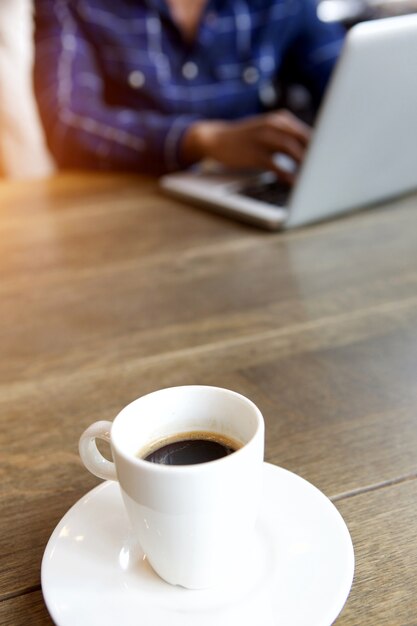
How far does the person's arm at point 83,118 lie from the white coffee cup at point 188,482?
3.11ft

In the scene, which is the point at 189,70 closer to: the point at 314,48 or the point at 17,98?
the point at 314,48

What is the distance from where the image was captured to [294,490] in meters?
0.46

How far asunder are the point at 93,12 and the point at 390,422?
1218 millimetres

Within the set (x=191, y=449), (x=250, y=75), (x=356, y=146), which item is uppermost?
(x=191, y=449)

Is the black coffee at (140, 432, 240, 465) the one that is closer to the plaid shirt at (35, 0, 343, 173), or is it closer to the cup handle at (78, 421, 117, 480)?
the cup handle at (78, 421, 117, 480)

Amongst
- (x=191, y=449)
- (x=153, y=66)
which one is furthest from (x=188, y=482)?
(x=153, y=66)

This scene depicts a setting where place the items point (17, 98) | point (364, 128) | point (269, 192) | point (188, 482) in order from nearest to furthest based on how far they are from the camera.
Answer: point (188, 482)
point (364, 128)
point (269, 192)
point (17, 98)

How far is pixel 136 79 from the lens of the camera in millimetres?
1552

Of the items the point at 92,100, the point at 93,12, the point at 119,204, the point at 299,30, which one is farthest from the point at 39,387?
the point at 299,30

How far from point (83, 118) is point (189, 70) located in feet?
1.00

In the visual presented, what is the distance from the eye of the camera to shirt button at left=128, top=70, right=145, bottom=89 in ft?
5.07

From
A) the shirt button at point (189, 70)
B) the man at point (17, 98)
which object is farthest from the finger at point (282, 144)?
the man at point (17, 98)

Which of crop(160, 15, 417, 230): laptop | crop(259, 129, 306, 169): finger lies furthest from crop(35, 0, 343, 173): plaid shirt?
crop(160, 15, 417, 230): laptop

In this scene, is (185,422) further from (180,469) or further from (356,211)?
(356,211)
